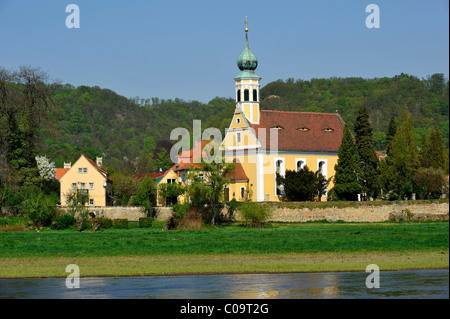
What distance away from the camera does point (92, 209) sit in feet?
216

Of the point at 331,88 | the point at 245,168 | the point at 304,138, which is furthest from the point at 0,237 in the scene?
the point at 331,88

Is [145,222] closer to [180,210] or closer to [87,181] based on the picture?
[180,210]

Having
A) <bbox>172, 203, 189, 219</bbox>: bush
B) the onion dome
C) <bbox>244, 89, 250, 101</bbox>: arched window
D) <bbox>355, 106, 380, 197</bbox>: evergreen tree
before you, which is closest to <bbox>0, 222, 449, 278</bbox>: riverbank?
<bbox>172, 203, 189, 219</bbox>: bush

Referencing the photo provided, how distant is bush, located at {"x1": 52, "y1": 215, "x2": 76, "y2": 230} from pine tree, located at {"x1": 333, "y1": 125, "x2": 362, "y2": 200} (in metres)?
23.8

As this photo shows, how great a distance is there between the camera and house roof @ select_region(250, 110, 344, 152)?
256 feet

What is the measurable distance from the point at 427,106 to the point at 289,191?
68514 mm

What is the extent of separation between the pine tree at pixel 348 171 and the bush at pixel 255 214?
38.3ft

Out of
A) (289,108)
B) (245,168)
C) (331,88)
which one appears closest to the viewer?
(245,168)

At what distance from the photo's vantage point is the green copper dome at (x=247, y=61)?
80.2m

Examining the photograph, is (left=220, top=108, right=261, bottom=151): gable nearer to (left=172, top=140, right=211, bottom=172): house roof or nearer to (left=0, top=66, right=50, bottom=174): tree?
(left=172, top=140, right=211, bottom=172): house roof

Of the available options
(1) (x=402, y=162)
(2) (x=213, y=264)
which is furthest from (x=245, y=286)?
(1) (x=402, y=162)
